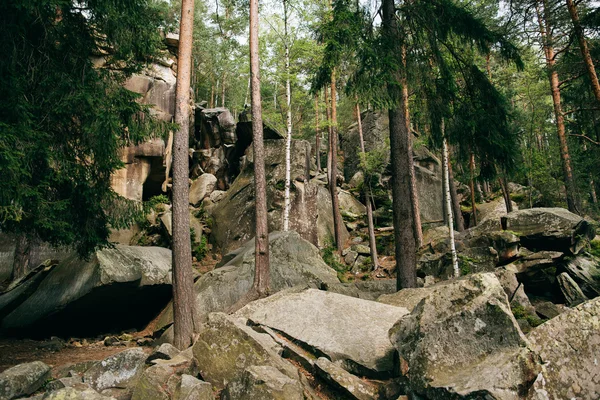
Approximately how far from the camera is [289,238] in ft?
43.3

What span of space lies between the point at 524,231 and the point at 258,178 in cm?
971

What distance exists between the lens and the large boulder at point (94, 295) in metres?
10.4

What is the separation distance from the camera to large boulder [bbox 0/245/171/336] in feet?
34.0

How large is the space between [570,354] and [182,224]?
7349 millimetres

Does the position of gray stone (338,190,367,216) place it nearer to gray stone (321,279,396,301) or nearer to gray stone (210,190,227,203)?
gray stone (210,190,227,203)

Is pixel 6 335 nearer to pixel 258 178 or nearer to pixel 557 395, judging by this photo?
pixel 258 178

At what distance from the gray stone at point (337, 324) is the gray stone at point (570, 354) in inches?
72.5

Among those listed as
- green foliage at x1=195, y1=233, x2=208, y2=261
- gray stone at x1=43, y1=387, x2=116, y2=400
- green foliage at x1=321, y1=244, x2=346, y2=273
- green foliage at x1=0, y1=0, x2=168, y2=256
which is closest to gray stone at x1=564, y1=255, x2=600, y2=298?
green foliage at x1=321, y1=244, x2=346, y2=273

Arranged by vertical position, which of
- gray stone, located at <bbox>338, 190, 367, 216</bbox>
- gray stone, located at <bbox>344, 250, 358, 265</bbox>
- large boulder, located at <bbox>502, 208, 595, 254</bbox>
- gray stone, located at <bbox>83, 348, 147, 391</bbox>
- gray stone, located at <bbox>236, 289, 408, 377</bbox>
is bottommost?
gray stone, located at <bbox>344, 250, 358, 265</bbox>

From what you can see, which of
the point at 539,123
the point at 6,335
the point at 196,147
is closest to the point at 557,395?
the point at 6,335

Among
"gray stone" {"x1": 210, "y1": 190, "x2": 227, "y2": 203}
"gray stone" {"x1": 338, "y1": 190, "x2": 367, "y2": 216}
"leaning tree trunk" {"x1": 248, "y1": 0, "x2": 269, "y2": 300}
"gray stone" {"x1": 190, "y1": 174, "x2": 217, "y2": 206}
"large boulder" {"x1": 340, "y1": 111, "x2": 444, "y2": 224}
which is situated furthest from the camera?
"large boulder" {"x1": 340, "y1": 111, "x2": 444, "y2": 224}

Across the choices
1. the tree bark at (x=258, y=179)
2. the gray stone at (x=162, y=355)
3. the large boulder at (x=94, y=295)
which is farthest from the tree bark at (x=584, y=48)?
the large boulder at (x=94, y=295)

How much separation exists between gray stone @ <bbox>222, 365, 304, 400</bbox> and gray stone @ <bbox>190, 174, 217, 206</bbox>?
744 inches

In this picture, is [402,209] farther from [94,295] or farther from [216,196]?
[216,196]
